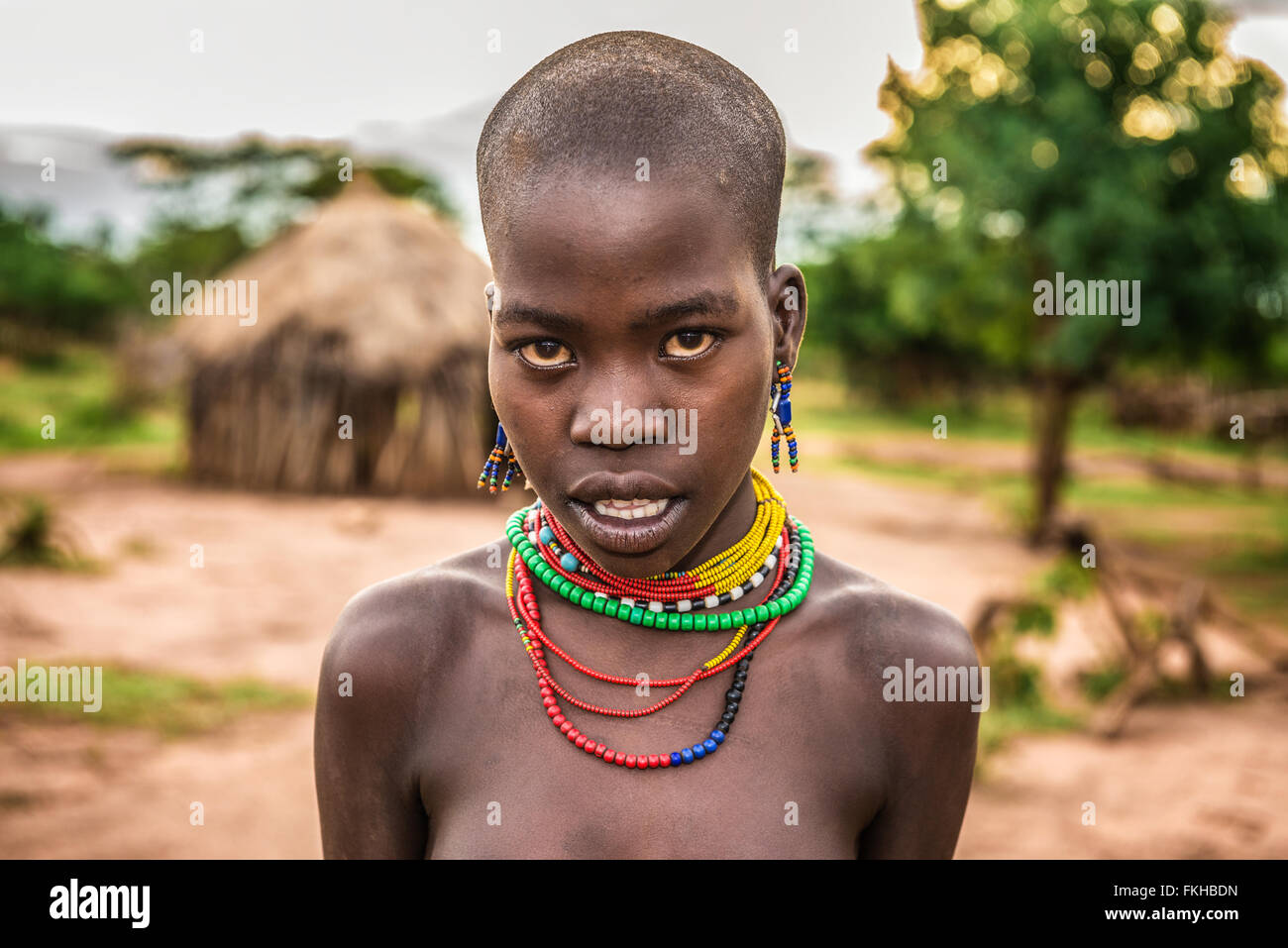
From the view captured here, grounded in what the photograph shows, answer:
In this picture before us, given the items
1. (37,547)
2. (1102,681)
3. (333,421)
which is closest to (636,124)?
(1102,681)

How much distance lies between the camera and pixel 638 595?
5.76 ft

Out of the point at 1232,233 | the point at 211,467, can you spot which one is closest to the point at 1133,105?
the point at 1232,233

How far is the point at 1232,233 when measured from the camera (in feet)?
34.1

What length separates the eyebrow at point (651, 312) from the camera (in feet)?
4.88

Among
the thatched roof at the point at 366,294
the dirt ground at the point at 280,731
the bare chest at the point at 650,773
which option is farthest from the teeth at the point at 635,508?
A: the thatched roof at the point at 366,294

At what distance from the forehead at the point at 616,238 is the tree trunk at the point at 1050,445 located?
11.7 metres

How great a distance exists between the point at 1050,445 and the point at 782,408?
12034 mm

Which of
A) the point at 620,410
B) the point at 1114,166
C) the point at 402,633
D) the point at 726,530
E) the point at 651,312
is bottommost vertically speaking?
the point at 402,633

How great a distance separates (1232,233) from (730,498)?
1048 centimetres

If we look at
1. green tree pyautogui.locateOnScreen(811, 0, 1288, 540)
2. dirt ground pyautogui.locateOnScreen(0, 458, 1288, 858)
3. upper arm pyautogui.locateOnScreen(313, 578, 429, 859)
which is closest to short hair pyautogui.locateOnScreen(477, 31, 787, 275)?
upper arm pyautogui.locateOnScreen(313, 578, 429, 859)

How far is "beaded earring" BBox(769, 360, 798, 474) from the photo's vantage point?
5.79 ft

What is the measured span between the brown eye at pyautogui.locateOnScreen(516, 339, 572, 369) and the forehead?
0.07 m

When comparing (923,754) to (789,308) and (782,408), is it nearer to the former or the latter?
(782,408)

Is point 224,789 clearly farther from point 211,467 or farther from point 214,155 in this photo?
point 214,155
